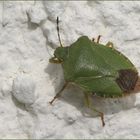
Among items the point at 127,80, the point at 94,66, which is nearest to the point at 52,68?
the point at 94,66

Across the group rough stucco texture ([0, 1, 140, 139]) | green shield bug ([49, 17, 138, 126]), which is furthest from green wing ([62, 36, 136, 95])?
rough stucco texture ([0, 1, 140, 139])

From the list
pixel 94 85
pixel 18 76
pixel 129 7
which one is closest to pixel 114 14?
pixel 129 7

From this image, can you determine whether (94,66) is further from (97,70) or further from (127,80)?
(127,80)

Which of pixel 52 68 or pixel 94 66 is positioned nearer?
pixel 94 66

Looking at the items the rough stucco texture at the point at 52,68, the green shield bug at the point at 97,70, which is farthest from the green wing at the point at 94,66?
the rough stucco texture at the point at 52,68

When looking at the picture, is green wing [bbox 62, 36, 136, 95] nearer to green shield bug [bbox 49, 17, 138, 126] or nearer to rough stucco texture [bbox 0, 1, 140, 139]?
green shield bug [bbox 49, 17, 138, 126]

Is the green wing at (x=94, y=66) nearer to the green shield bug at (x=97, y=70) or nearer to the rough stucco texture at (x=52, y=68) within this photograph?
the green shield bug at (x=97, y=70)
